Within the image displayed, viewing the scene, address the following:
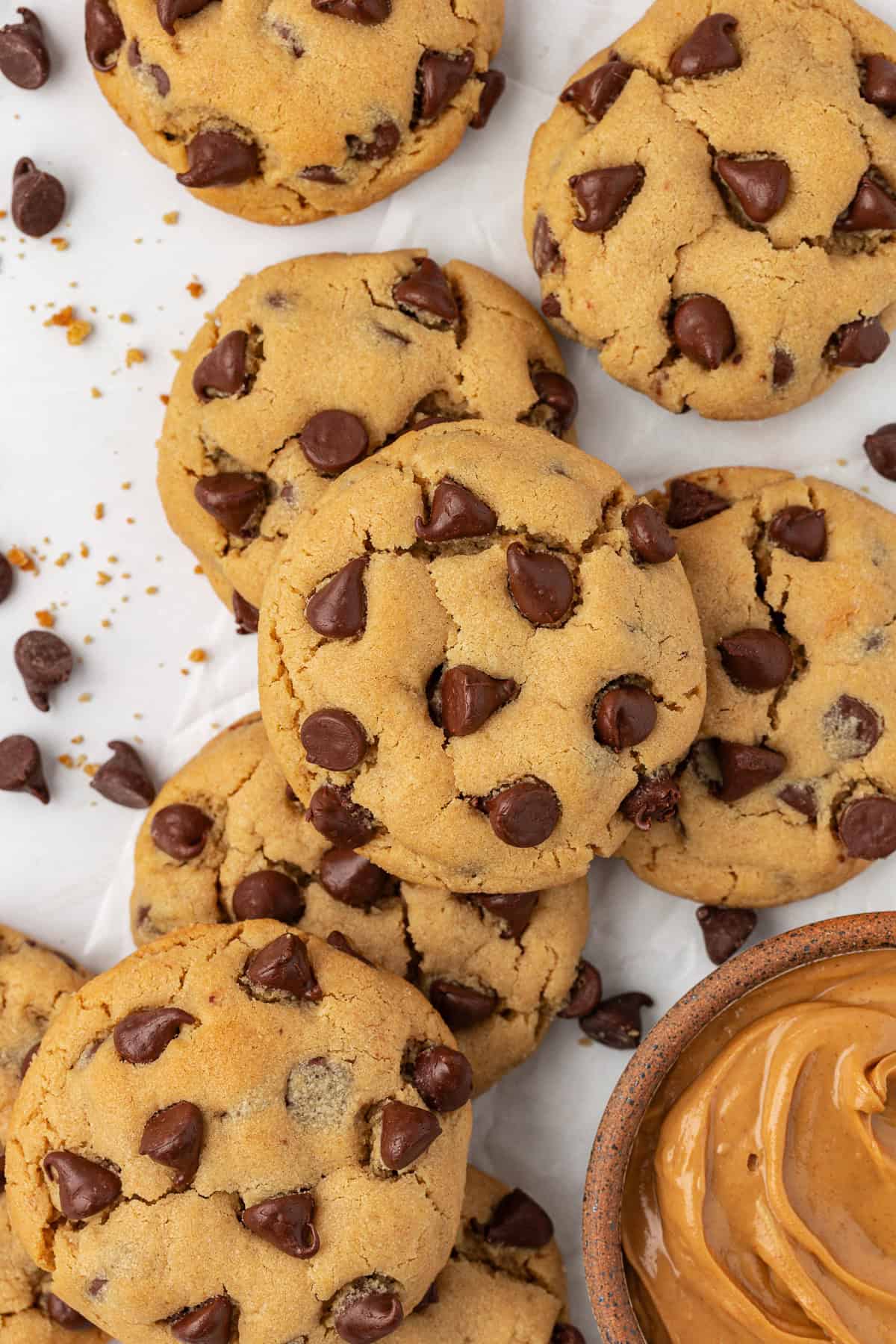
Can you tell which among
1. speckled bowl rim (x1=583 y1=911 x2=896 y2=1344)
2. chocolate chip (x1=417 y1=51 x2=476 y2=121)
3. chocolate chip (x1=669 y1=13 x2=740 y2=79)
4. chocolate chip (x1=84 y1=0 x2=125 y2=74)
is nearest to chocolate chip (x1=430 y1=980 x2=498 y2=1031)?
speckled bowl rim (x1=583 y1=911 x2=896 y2=1344)

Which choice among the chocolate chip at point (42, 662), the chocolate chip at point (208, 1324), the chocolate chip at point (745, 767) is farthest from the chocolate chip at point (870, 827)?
the chocolate chip at point (42, 662)

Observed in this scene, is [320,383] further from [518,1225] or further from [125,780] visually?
[518,1225]

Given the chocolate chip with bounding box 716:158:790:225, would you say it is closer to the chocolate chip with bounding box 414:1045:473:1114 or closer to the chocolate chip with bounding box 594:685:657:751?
the chocolate chip with bounding box 594:685:657:751

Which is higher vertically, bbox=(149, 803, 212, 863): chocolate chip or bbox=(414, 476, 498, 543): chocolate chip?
bbox=(414, 476, 498, 543): chocolate chip

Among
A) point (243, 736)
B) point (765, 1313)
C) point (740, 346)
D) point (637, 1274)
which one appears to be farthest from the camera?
point (243, 736)

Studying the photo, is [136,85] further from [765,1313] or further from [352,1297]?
[765,1313]

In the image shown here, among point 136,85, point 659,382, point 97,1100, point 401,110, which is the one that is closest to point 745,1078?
point 97,1100

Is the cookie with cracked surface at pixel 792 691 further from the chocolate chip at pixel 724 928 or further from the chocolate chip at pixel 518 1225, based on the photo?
the chocolate chip at pixel 518 1225
